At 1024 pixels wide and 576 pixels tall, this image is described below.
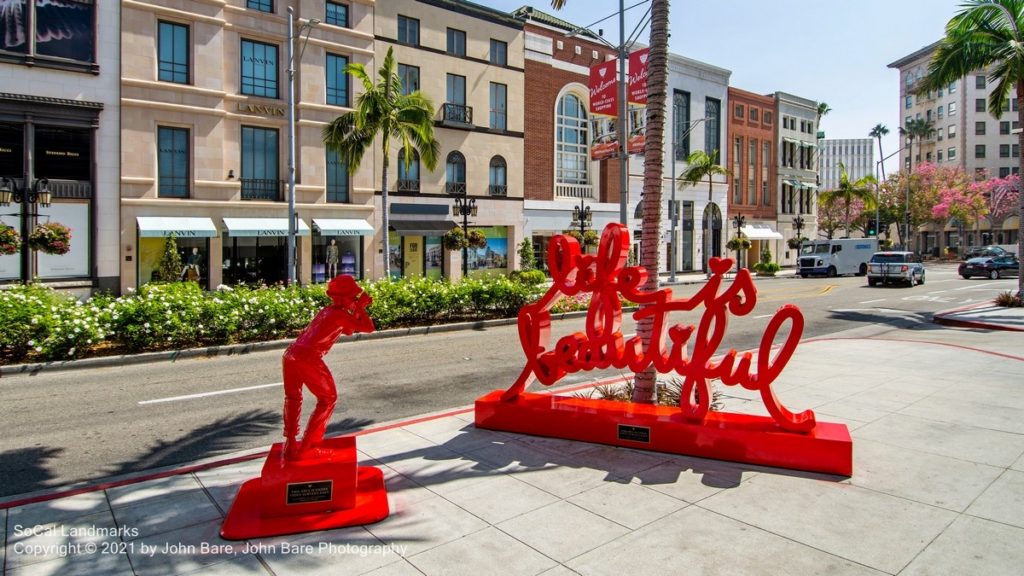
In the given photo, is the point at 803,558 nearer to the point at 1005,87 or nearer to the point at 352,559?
the point at 352,559

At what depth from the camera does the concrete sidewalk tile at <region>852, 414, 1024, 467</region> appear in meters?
6.84

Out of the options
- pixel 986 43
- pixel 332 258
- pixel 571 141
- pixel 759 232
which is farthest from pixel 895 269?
pixel 332 258

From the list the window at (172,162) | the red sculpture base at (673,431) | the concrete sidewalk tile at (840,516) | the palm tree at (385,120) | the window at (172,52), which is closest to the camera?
the concrete sidewalk tile at (840,516)

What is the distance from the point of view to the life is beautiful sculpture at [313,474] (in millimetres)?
5238

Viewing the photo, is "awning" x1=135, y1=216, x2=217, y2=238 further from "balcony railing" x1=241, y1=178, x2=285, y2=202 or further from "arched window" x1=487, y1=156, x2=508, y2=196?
"arched window" x1=487, y1=156, x2=508, y2=196

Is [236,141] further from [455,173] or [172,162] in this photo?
[455,173]

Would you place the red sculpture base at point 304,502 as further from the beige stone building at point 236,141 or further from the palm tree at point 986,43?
the palm tree at point 986,43

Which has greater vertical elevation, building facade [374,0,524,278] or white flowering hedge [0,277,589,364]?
building facade [374,0,524,278]

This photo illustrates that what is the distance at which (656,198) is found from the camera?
8.73m

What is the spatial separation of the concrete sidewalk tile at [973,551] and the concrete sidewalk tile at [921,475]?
0.42 metres

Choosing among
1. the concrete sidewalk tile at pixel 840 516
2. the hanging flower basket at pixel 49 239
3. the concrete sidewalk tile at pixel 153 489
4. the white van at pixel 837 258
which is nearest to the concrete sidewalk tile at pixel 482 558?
the concrete sidewalk tile at pixel 840 516

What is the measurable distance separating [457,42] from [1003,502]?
34.6 meters

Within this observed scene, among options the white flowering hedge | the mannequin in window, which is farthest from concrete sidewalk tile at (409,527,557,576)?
the mannequin in window

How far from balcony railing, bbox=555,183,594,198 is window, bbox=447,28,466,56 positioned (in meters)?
10.5
